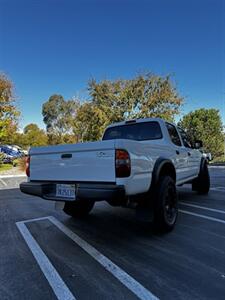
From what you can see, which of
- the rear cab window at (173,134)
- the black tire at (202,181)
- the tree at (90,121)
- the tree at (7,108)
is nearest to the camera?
the rear cab window at (173,134)

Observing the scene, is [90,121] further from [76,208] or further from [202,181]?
[76,208]

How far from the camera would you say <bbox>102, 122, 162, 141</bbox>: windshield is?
5.98 meters

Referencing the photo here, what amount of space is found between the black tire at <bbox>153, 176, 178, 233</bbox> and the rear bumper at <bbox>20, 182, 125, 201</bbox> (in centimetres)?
103

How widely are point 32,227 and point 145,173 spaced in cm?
245

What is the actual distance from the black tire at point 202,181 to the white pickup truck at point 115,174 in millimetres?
2576

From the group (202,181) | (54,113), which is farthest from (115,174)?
(54,113)

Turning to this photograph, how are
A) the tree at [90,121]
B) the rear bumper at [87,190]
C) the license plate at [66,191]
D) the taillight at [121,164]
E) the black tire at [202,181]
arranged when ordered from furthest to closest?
the tree at [90,121] → the black tire at [202,181] → the license plate at [66,191] → the taillight at [121,164] → the rear bumper at [87,190]

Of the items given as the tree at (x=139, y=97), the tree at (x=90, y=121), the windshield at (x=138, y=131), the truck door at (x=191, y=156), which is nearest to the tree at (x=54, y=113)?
the tree at (x=90, y=121)

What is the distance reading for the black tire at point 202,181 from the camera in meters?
8.37

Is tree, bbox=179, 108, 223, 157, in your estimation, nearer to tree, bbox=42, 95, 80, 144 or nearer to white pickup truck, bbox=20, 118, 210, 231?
tree, bbox=42, 95, 80, 144

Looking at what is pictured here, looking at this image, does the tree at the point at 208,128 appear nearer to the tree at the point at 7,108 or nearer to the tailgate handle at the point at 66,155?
the tree at the point at 7,108

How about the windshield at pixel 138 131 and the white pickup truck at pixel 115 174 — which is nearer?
the white pickup truck at pixel 115 174

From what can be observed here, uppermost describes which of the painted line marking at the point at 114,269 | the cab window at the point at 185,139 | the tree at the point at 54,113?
the tree at the point at 54,113

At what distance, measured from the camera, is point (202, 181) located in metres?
8.50
